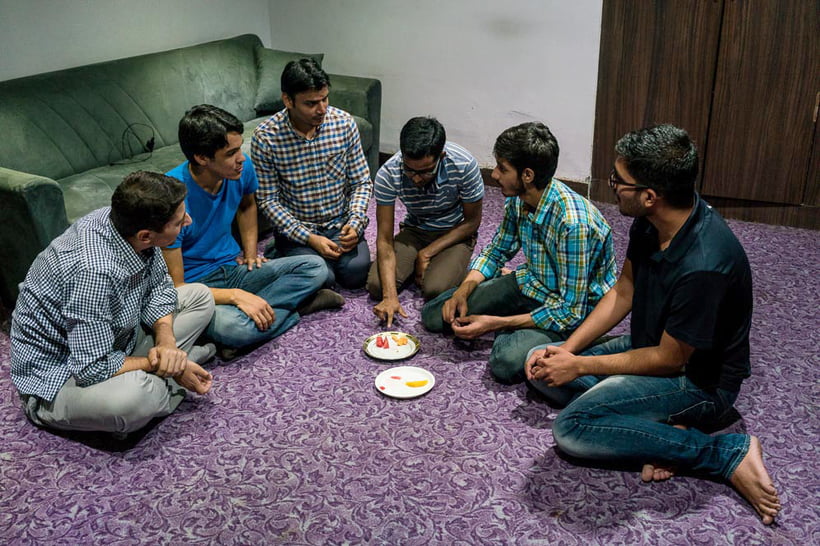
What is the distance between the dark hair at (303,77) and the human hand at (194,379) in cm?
119

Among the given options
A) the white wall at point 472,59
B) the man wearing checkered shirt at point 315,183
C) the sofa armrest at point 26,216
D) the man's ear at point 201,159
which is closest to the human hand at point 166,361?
the man's ear at point 201,159

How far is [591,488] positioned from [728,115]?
7.55ft

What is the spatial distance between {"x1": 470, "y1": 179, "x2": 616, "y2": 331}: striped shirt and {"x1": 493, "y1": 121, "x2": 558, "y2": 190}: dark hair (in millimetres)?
100

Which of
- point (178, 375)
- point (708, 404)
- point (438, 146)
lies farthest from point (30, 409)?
point (708, 404)

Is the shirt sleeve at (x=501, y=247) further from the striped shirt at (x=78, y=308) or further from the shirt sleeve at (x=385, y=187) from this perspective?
the striped shirt at (x=78, y=308)

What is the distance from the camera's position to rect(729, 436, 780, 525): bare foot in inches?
75.4

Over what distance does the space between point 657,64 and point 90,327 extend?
288 cm

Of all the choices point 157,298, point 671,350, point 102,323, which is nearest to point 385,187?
point 157,298

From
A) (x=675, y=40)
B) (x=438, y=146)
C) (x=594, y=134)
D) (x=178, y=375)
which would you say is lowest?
(x=178, y=375)

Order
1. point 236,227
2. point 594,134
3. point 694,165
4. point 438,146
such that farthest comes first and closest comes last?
point 594,134
point 236,227
point 438,146
point 694,165

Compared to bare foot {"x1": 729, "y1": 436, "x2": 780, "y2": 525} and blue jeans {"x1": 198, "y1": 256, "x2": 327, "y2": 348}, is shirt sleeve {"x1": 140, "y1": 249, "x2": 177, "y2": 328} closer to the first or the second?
blue jeans {"x1": 198, "y1": 256, "x2": 327, "y2": 348}

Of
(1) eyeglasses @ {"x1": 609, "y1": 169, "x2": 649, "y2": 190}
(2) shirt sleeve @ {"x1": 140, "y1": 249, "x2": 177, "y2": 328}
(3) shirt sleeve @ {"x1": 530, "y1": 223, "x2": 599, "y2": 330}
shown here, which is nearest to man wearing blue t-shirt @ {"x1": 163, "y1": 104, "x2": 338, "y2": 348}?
(2) shirt sleeve @ {"x1": 140, "y1": 249, "x2": 177, "y2": 328}

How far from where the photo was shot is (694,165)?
1890mm

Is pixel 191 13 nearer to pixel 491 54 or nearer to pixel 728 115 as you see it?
pixel 491 54
